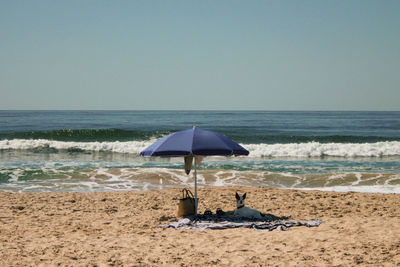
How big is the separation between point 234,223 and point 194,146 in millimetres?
1685

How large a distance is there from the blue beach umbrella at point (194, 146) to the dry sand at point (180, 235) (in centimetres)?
141

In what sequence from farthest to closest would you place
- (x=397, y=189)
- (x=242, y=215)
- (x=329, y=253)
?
(x=397, y=189) → (x=242, y=215) → (x=329, y=253)

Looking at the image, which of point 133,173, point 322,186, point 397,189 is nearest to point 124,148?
point 133,173

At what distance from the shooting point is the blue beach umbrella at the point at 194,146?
6957 millimetres

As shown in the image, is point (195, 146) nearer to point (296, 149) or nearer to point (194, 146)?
point (194, 146)

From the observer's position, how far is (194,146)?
7.02m

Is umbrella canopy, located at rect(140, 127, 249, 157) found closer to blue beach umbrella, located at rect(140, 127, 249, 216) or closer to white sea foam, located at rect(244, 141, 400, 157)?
blue beach umbrella, located at rect(140, 127, 249, 216)

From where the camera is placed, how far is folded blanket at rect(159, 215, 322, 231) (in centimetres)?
713

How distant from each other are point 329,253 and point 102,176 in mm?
10884

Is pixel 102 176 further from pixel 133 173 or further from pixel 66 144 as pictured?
pixel 66 144

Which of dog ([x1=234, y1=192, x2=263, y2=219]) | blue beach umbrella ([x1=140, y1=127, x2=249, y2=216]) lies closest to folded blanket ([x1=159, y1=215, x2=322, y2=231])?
dog ([x1=234, y1=192, x2=263, y2=219])

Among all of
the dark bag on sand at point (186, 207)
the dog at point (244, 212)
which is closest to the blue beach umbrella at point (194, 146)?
the dog at point (244, 212)

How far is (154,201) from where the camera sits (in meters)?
10.2

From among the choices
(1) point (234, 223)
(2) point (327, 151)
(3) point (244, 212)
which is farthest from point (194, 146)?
(2) point (327, 151)
